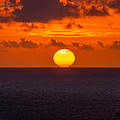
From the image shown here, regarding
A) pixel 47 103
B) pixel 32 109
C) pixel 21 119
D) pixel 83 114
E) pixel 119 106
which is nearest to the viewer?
pixel 21 119

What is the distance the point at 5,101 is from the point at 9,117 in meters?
27.1

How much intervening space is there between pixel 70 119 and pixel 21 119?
29.7ft

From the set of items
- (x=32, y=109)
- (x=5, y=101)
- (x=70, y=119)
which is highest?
(x=5, y=101)

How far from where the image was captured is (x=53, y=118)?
223ft

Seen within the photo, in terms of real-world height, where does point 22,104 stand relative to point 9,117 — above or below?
above

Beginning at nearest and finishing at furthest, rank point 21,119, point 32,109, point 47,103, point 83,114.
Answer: point 21,119
point 83,114
point 32,109
point 47,103

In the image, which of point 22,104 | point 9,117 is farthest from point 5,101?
point 9,117

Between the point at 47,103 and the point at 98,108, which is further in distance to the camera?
the point at 47,103

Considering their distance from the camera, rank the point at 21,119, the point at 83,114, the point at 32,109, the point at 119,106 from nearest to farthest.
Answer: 1. the point at 21,119
2. the point at 83,114
3. the point at 32,109
4. the point at 119,106

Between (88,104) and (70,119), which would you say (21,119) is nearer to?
(70,119)

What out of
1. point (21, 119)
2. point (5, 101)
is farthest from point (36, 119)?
point (5, 101)

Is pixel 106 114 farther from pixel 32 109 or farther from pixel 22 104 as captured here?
pixel 22 104

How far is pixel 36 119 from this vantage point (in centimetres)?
6694

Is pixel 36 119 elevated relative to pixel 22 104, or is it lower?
lower
